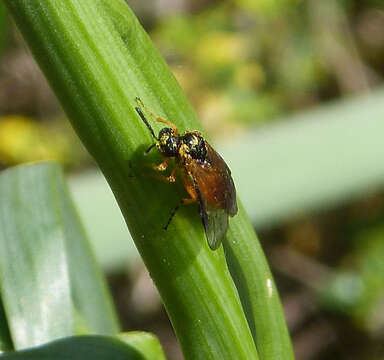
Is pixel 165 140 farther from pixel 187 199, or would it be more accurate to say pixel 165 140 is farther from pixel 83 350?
pixel 83 350

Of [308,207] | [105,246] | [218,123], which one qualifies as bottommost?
[218,123]

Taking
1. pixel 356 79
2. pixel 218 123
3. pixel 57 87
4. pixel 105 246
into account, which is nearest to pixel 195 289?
pixel 57 87

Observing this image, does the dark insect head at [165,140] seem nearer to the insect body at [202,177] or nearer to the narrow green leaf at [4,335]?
the insect body at [202,177]

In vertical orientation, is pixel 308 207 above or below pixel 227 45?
above

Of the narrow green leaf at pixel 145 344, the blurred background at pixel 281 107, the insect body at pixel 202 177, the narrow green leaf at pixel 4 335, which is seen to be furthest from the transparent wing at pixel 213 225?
the blurred background at pixel 281 107

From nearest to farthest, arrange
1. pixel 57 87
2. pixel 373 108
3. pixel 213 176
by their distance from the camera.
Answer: pixel 57 87 → pixel 213 176 → pixel 373 108

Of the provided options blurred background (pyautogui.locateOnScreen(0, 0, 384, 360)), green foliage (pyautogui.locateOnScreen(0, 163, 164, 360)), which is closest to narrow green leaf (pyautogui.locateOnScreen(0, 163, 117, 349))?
green foliage (pyautogui.locateOnScreen(0, 163, 164, 360))

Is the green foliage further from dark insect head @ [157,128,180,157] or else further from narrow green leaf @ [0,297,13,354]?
dark insect head @ [157,128,180,157]

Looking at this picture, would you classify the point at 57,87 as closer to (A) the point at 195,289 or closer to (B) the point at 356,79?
(A) the point at 195,289
